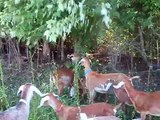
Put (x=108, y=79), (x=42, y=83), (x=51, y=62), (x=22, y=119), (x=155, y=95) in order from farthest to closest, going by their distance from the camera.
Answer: (x=51, y=62) → (x=42, y=83) → (x=108, y=79) → (x=155, y=95) → (x=22, y=119)

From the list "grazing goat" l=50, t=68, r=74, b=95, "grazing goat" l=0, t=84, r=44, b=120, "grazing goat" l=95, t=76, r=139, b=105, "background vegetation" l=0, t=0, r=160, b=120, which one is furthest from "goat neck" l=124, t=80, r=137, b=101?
"grazing goat" l=50, t=68, r=74, b=95

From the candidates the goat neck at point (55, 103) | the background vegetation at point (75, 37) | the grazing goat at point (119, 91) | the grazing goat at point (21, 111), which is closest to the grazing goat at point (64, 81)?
the background vegetation at point (75, 37)

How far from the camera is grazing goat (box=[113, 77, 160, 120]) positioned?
15.4ft

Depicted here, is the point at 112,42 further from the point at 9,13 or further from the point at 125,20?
the point at 9,13

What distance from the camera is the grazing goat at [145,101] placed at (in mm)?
4695

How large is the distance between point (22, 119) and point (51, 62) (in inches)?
111

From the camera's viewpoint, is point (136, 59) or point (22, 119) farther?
point (136, 59)

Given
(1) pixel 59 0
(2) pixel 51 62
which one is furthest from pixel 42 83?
(1) pixel 59 0

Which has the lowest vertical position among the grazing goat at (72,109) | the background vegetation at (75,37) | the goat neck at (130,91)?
the grazing goat at (72,109)

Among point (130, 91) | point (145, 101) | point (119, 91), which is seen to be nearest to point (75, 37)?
point (119, 91)

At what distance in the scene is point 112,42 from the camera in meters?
6.71

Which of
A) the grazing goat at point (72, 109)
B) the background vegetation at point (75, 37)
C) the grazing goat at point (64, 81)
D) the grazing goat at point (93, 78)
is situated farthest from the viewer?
the grazing goat at point (64, 81)

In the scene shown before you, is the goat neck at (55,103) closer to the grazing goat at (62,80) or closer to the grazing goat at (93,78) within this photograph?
the grazing goat at (93,78)

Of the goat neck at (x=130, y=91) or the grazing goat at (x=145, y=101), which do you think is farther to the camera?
the goat neck at (x=130, y=91)
